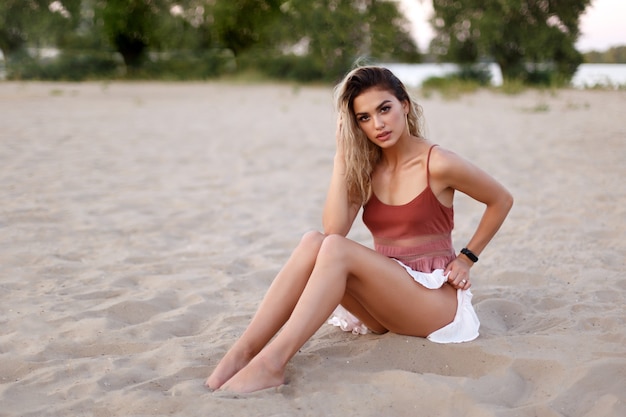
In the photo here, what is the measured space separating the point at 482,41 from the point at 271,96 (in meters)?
6.91

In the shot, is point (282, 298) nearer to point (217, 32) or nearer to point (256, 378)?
point (256, 378)

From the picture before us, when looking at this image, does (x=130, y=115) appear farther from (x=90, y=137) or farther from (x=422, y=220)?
(x=422, y=220)

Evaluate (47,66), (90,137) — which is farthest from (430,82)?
(47,66)

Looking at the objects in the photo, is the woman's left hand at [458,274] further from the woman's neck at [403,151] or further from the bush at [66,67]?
the bush at [66,67]

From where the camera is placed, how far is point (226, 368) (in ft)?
8.70

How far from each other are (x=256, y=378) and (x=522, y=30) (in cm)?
1969

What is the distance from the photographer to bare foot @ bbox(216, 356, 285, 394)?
2533 mm

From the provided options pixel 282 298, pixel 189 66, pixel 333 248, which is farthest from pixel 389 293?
pixel 189 66

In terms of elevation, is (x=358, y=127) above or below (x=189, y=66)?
below

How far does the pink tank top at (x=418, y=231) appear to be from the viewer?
118 inches

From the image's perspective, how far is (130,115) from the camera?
12875 mm

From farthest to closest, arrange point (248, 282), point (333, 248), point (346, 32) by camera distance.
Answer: point (346, 32), point (248, 282), point (333, 248)

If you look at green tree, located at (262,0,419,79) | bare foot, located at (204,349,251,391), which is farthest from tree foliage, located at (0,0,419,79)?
bare foot, located at (204,349,251,391)

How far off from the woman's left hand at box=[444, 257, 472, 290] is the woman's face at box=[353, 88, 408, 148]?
0.61 meters
